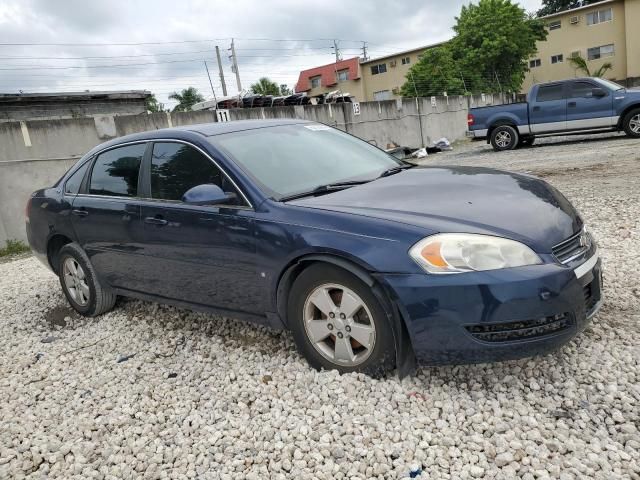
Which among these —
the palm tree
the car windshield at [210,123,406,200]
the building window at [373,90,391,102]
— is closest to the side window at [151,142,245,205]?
the car windshield at [210,123,406,200]

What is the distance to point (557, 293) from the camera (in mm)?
2533

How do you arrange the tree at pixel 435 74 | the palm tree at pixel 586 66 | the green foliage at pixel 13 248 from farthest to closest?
the palm tree at pixel 586 66 < the tree at pixel 435 74 < the green foliage at pixel 13 248

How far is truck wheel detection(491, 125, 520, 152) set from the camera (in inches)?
598

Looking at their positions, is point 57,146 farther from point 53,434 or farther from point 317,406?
point 317,406

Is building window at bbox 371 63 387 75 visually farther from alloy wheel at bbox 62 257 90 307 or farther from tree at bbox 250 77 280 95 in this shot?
alloy wheel at bbox 62 257 90 307

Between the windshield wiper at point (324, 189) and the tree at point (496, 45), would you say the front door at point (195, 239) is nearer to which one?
the windshield wiper at point (324, 189)

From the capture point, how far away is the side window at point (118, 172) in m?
4.07

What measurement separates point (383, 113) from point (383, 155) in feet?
53.7

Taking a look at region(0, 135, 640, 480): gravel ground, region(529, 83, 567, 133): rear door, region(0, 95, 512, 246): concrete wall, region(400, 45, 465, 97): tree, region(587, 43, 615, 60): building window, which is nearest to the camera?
region(0, 135, 640, 480): gravel ground

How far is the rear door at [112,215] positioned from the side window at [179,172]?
8.8 inches

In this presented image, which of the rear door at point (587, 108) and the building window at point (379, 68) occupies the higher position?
the building window at point (379, 68)

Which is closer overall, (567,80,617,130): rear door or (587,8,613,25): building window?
(567,80,617,130): rear door

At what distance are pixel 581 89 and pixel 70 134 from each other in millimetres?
12801

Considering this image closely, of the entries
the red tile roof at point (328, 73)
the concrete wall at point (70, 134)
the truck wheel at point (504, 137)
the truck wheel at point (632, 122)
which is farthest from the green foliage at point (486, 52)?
the truck wheel at point (632, 122)
